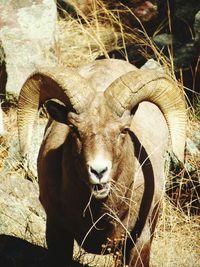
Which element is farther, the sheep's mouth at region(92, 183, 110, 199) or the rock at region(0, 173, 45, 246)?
the rock at region(0, 173, 45, 246)

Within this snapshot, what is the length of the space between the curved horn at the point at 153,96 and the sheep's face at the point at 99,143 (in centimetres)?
13

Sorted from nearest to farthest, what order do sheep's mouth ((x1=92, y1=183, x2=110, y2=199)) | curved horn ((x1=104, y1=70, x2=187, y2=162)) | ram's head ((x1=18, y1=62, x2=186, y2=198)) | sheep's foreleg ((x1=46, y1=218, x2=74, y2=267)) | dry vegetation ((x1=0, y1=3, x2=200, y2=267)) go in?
ram's head ((x1=18, y1=62, x2=186, y2=198)) < sheep's mouth ((x1=92, y1=183, x2=110, y2=199)) < curved horn ((x1=104, y1=70, x2=187, y2=162)) < sheep's foreleg ((x1=46, y1=218, x2=74, y2=267)) < dry vegetation ((x1=0, y1=3, x2=200, y2=267))

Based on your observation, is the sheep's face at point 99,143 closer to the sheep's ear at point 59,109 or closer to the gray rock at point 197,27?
the sheep's ear at point 59,109

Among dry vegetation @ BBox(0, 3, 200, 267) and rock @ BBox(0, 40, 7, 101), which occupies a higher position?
rock @ BBox(0, 40, 7, 101)

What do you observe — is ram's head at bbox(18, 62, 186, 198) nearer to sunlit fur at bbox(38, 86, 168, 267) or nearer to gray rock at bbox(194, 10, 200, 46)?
sunlit fur at bbox(38, 86, 168, 267)

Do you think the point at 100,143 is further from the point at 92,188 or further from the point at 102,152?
the point at 92,188

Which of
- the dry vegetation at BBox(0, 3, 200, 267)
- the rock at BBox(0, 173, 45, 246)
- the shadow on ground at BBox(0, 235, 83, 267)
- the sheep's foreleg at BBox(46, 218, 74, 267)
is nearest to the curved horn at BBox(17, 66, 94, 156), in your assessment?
the sheep's foreleg at BBox(46, 218, 74, 267)

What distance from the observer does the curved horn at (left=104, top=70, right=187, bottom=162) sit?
6.67m

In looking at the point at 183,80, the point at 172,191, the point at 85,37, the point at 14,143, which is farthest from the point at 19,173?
the point at 85,37

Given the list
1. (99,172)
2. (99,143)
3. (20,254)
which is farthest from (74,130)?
(20,254)

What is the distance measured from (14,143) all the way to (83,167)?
4.10m

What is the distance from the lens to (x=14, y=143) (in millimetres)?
10438

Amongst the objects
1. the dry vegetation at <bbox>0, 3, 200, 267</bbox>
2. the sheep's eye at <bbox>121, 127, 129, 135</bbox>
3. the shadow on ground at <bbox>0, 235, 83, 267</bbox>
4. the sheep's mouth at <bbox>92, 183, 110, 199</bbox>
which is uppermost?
the sheep's eye at <bbox>121, 127, 129, 135</bbox>

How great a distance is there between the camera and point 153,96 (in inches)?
276
